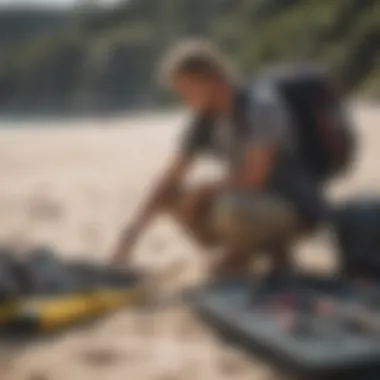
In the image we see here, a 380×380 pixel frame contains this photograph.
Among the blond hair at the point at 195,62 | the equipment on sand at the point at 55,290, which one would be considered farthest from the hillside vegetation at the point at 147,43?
the equipment on sand at the point at 55,290

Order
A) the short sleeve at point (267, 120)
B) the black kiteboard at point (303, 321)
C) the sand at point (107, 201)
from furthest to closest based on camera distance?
the short sleeve at point (267, 120), the sand at point (107, 201), the black kiteboard at point (303, 321)

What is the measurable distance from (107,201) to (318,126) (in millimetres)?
339

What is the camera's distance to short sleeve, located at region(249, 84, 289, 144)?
3.37ft

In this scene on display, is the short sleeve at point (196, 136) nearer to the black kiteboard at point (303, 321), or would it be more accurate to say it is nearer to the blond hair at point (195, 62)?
the blond hair at point (195, 62)

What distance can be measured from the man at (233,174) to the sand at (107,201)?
28 mm

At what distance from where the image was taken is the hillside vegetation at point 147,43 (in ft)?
3.68

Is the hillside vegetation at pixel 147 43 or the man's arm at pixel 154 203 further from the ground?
the hillside vegetation at pixel 147 43

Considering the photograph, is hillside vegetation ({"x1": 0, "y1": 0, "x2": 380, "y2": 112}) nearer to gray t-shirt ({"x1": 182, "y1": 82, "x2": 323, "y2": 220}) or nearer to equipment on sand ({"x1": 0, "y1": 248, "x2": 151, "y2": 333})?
gray t-shirt ({"x1": 182, "y1": 82, "x2": 323, "y2": 220})

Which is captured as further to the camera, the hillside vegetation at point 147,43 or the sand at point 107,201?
the hillside vegetation at point 147,43

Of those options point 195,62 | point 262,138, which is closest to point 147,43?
point 195,62

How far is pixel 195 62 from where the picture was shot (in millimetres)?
1034

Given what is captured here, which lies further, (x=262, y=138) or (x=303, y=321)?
(x=262, y=138)

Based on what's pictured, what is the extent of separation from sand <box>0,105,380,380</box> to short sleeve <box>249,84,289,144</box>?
109 millimetres

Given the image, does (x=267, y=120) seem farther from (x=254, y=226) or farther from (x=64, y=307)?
(x=64, y=307)
